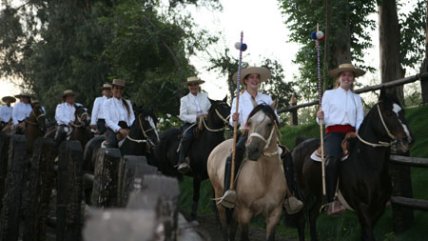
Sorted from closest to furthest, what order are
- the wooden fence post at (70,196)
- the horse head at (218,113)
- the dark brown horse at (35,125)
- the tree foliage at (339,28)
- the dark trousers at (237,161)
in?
the wooden fence post at (70,196)
the dark trousers at (237,161)
the horse head at (218,113)
the dark brown horse at (35,125)
the tree foliage at (339,28)

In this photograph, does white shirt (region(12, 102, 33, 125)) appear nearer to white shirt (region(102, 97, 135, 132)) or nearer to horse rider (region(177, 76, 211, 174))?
white shirt (region(102, 97, 135, 132))

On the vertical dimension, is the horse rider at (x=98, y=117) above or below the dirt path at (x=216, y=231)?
above

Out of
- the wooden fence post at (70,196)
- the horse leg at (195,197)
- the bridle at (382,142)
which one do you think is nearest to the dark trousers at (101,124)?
the horse leg at (195,197)

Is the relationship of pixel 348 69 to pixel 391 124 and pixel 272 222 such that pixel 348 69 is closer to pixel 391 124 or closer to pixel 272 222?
pixel 391 124

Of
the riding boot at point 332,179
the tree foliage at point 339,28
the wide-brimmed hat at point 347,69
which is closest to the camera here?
the riding boot at point 332,179

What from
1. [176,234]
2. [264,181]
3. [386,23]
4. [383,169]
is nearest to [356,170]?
[383,169]

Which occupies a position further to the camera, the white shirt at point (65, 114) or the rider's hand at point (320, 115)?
the white shirt at point (65, 114)

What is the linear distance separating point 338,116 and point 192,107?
4554 millimetres

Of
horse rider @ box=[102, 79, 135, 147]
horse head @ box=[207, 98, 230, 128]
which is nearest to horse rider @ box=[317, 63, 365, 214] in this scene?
horse head @ box=[207, 98, 230, 128]

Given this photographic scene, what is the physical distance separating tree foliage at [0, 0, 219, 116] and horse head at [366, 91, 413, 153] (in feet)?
66.1

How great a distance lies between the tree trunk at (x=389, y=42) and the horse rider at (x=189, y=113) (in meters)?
9.08

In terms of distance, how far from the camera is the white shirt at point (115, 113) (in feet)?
45.1

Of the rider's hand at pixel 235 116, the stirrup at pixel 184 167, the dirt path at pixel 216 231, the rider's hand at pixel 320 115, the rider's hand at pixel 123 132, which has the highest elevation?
the rider's hand at pixel 123 132

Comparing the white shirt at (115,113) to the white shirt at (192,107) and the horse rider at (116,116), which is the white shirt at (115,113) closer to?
the horse rider at (116,116)
